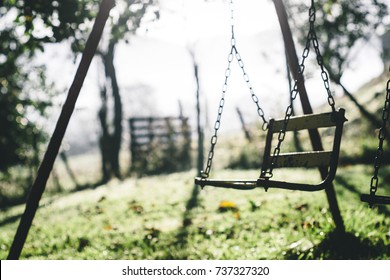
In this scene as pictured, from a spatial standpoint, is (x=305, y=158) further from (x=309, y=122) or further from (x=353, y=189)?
(x=353, y=189)

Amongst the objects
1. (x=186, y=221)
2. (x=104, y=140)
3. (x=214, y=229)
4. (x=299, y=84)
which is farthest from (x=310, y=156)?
(x=104, y=140)

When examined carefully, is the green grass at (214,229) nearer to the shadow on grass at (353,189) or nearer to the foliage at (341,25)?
the shadow on grass at (353,189)

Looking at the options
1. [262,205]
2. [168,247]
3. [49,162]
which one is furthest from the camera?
[262,205]

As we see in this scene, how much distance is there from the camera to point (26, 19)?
402cm

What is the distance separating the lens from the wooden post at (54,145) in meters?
2.92

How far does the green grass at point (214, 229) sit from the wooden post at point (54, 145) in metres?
1.05

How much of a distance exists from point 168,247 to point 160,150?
8837 millimetres

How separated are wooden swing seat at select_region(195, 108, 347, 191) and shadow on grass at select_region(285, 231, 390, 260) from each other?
95cm

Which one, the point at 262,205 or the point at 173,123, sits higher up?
the point at 262,205

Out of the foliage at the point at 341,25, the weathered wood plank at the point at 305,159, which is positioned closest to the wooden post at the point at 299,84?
the weathered wood plank at the point at 305,159

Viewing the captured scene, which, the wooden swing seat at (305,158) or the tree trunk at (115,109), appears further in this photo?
the tree trunk at (115,109)

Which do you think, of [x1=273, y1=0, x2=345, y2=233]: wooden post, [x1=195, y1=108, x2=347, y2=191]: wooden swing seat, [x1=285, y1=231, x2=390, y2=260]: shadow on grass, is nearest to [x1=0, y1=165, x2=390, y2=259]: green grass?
[x1=285, y1=231, x2=390, y2=260]: shadow on grass
